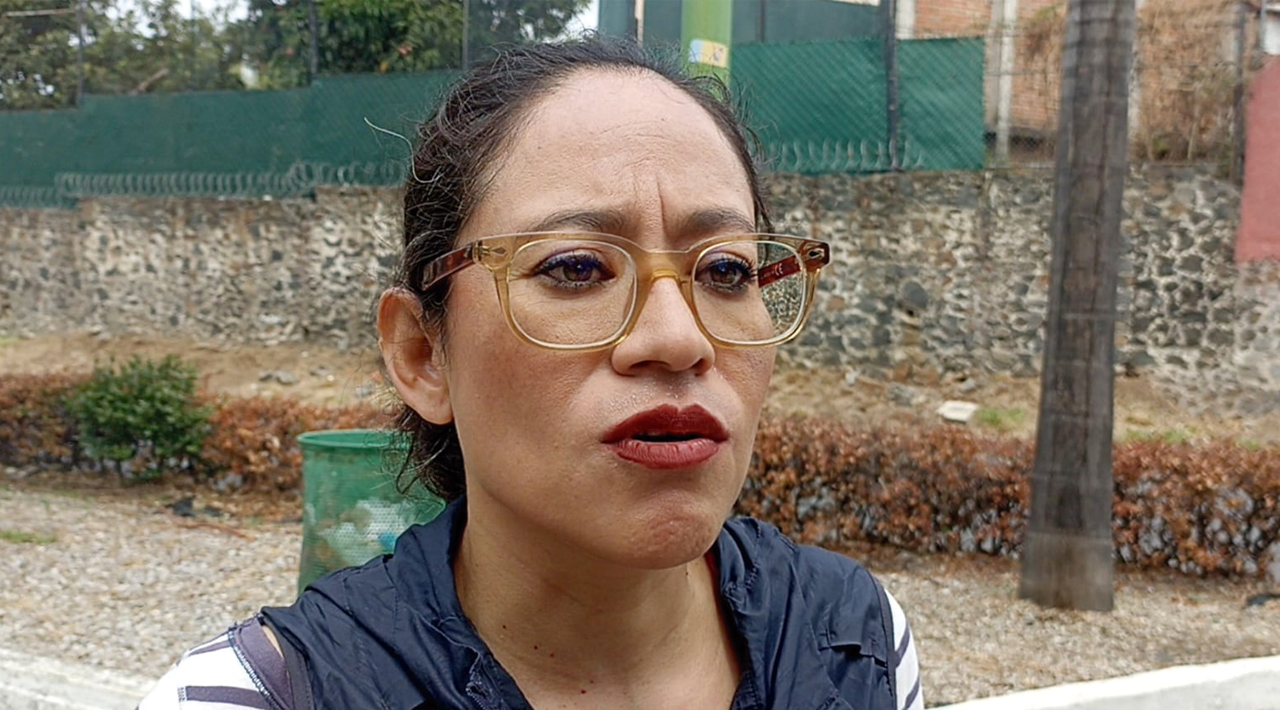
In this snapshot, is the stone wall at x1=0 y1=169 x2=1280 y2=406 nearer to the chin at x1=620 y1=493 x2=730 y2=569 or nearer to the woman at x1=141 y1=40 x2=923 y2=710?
the woman at x1=141 y1=40 x2=923 y2=710

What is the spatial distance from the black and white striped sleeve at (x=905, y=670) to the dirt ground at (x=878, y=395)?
251 inches

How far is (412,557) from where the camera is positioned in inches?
59.7

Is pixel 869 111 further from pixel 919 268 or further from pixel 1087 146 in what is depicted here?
pixel 1087 146

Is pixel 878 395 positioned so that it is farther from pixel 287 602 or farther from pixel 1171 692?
pixel 1171 692

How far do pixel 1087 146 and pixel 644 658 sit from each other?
511 centimetres

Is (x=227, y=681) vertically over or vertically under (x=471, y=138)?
under

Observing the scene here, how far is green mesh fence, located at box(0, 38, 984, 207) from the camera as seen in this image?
10172 mm

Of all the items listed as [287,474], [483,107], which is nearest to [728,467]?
[483,107]

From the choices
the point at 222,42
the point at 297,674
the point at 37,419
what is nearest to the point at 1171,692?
the point at 297,674

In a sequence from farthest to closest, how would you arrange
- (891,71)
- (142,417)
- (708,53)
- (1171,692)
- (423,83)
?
(423,83) → (891,71) → (142,417) → (708,53) → (1171,692)

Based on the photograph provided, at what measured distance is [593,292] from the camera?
1383mm

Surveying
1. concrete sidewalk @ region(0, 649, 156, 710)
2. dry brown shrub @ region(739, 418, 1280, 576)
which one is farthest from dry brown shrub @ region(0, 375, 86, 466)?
dry brown shrub @ region(739, 418, 1280, 576)

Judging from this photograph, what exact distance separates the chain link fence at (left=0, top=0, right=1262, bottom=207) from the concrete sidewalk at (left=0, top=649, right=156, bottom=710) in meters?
3.86

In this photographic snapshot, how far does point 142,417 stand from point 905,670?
9.04 m
